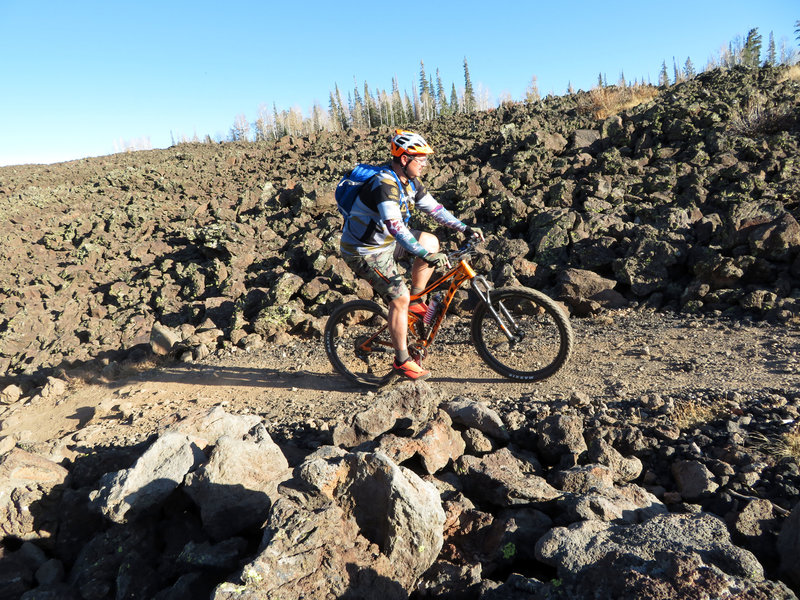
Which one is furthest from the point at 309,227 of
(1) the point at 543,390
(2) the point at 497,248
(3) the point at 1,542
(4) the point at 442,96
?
(4) the point at 442,96

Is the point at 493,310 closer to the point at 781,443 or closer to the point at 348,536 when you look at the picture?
the point at 781,443

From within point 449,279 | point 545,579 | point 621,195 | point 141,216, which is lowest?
point 545,579

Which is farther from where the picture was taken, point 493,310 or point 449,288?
point 449,288

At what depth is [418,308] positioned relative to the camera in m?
5.11

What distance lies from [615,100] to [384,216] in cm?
1362

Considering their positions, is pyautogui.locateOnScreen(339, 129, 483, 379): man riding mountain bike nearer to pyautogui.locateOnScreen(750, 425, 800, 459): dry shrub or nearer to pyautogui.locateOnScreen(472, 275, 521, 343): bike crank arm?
pyautogui.locateOnScreen(472, 275, 521, 343): bike crank arm

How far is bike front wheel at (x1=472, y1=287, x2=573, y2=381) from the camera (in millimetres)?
4750

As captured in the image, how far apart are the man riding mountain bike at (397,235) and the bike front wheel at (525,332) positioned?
2.20 feet

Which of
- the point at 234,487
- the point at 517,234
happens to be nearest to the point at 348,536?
the point at 234,487

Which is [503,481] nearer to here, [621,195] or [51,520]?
[51,520]

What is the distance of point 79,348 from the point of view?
987cm

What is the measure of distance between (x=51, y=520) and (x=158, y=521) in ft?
3.20

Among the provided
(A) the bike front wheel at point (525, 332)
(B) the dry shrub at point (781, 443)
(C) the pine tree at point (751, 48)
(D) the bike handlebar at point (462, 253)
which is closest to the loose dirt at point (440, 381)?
(A) the bike front wheel at point (525, 332)

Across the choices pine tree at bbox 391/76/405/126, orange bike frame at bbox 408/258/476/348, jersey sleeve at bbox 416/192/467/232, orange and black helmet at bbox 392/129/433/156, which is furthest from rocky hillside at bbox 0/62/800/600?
pine tree at bbox 391/76/405/126
